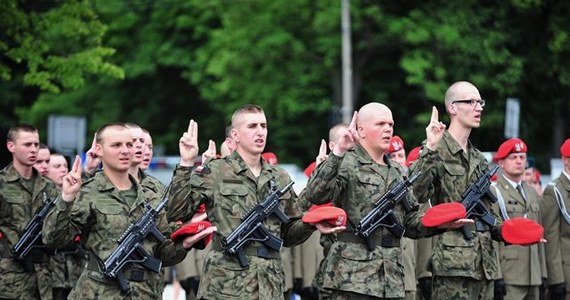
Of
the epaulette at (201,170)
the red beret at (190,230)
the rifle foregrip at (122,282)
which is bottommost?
the rifle foregrip at (122,282)

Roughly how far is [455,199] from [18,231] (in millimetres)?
4636

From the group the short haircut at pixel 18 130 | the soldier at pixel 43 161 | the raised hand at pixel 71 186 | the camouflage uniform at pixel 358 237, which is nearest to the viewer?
the raised hand at pixel 71 186

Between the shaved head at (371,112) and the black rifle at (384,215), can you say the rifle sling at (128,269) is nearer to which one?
the black rifle at (384,215)

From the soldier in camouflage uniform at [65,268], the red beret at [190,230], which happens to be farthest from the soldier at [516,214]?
the soldier in camouflage uniform at [65,268]

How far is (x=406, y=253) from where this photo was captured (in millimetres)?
13711

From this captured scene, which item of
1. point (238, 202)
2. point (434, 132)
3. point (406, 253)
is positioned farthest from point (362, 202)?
point (406, 253)

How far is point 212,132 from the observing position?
3969cm

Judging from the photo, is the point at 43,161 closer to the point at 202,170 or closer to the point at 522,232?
the point at 202,170

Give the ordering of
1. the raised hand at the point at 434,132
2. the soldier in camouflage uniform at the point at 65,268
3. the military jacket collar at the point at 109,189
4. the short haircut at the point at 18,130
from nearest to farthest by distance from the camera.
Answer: the military jacket collar at the point at 109,189
the raised hand at the point at 434,132
the short haircut at the point at 18,130
the soldier in camouflage uniform at the point at 65,268

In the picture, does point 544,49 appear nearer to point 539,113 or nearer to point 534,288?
point 539,113

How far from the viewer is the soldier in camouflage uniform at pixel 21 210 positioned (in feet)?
41.6

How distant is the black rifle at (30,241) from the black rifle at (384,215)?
3.64 m

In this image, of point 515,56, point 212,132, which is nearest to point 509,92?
point 515,56

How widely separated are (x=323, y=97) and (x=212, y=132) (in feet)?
16.3
